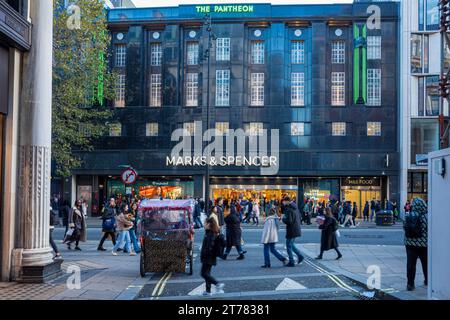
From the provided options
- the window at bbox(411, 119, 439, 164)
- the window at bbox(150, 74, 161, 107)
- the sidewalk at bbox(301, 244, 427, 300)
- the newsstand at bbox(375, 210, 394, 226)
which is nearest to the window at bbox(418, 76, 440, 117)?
the window at bbox(411, 119, 439, 164)

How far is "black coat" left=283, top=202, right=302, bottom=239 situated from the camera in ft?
47.4

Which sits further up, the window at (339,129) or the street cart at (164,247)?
the window at (339,129)

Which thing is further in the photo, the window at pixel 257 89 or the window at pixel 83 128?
the window at pixel 257 89

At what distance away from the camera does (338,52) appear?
137 ft

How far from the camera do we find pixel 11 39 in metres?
10.4

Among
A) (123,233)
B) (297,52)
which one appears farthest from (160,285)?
(297,52)

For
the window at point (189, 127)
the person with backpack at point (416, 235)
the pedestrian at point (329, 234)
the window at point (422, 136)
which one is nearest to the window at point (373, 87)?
the window at point (422, 136)

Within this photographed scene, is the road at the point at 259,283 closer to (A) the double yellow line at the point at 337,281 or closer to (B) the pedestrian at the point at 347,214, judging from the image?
(A) the double yellow line at the point at 337,281

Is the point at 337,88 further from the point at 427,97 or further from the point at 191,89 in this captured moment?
the point at 191,89

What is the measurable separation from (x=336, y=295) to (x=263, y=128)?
32.1 m

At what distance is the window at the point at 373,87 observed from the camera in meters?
41.2

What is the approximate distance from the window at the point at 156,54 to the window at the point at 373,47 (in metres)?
16.4

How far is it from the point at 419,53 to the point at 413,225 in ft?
110
